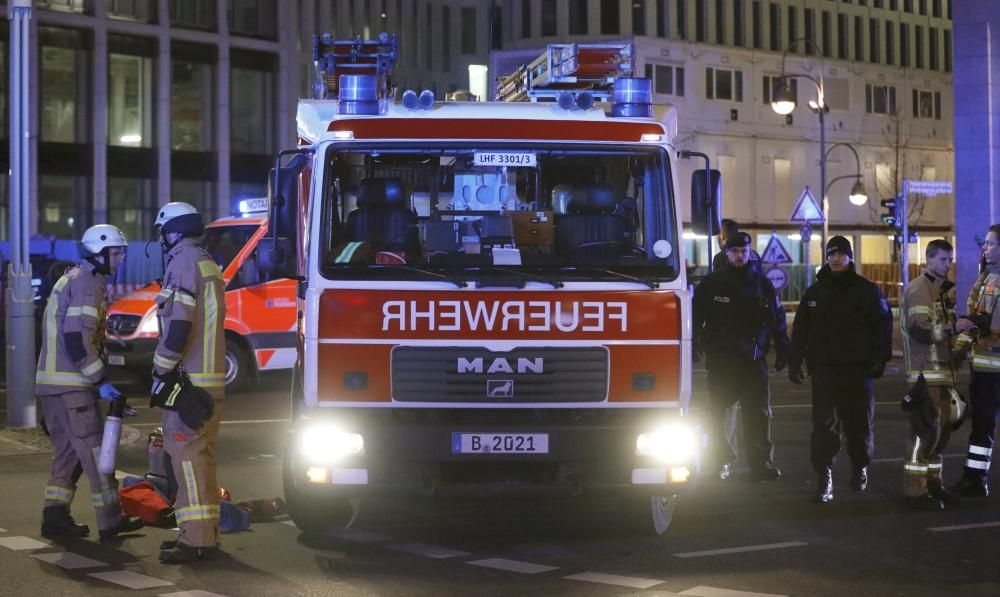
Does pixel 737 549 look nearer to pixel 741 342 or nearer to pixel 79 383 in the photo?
pixel 741 342

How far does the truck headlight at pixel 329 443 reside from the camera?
30.1 ft

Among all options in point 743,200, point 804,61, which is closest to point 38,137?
point 743,200

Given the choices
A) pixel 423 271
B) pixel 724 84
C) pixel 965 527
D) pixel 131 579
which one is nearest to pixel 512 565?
pixel 423 271

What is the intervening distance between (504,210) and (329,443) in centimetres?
164

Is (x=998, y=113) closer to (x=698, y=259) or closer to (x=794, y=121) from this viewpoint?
(x=698, y=259)

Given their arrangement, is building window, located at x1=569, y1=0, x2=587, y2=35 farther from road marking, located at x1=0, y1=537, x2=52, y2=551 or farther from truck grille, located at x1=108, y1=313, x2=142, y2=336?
road marking, located at x1=0, y1=537, x2=52, y2=551

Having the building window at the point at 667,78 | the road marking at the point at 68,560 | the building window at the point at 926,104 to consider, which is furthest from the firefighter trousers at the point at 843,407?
the building window at the point at 926,104

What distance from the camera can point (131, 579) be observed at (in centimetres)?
868

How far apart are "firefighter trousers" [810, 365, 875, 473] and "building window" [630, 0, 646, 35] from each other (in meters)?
59.6

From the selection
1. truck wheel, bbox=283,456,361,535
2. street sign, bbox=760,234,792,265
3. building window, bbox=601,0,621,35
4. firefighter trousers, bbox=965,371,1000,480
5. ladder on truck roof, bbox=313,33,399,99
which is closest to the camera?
truck wheel, bbox=283,456,361,535

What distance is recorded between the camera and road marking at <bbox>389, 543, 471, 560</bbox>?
30.7 ft

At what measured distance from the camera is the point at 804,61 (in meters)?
74.4

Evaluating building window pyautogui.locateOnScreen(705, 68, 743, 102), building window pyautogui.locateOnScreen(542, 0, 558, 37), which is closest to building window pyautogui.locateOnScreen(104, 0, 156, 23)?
building window pyautogui.locateOnScreen(542, 0, 558, 37)

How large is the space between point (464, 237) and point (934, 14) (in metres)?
77.6
